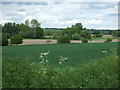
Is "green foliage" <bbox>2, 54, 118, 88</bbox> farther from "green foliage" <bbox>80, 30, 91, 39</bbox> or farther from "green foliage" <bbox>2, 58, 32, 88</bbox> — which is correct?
"green foliage" <bbox>80, 30, 91, 39</bbox>

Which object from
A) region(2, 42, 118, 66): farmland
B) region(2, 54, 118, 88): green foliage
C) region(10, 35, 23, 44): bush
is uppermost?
region(10, 35, 23, 44): bush

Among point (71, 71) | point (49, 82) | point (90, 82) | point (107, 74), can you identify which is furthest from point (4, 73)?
point (107, 74)

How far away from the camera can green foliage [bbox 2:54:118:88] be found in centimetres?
472

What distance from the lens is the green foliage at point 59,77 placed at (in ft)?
15.5

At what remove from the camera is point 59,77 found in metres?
4.98

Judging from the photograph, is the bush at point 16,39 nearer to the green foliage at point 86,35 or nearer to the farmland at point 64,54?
the farmland at point 64,54

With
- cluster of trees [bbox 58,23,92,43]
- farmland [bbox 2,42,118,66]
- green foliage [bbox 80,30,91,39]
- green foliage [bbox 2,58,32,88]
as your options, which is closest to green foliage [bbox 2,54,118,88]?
green foliage [bbox 2,58,32,88]

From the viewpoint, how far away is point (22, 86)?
4629 mm

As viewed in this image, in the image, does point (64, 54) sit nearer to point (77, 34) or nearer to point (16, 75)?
point (16, 75)

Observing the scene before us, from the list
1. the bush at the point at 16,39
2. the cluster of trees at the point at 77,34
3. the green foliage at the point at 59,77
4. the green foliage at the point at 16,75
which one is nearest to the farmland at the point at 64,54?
the green foliage at the point at 59,77

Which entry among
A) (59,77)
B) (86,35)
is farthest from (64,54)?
(86,35)

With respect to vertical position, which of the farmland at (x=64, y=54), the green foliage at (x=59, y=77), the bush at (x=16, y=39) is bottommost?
the green foliage at (x=59, y=77)

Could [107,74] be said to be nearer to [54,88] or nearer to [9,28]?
[54,88]

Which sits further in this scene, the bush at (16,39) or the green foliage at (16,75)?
the bush at (16,39)
